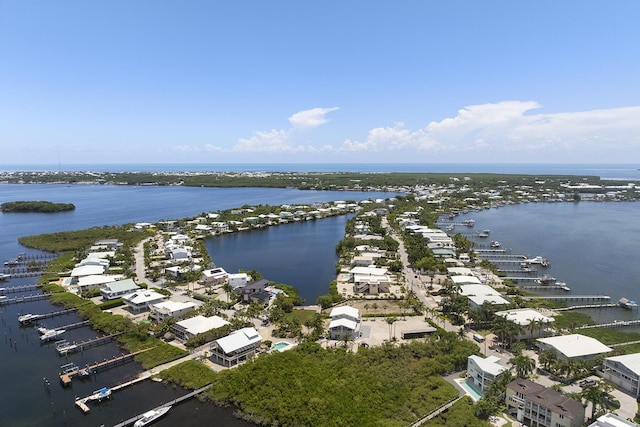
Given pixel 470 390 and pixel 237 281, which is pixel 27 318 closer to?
pixel 237 281

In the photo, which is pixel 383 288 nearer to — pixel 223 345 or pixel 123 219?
pixel 223 345

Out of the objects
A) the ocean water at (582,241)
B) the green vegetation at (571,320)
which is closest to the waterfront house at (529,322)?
the green vegetation at (571,320)

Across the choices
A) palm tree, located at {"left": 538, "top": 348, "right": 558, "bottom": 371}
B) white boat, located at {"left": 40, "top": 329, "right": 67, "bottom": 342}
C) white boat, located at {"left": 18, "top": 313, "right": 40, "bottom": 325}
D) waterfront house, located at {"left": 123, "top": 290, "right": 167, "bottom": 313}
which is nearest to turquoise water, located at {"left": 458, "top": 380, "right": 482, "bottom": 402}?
palm tree, located at {"left": 538, "top": 348, "right": 558, "bottom": 371}

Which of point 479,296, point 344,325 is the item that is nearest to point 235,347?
point 344,325

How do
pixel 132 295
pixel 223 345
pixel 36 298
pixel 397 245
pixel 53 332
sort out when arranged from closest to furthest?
pixel 223 345
pixel 53 332
pixel 132 295
pixel 36 298
pixel 397 245

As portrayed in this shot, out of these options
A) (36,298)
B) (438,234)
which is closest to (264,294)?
(36,298)

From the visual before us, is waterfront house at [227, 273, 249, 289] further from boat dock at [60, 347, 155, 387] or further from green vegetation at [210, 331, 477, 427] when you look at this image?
green vegetation at [210, 331, 477, 427]

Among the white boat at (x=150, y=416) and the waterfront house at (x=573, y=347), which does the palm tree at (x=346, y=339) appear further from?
the waterfront house at (x=573, y=347)
